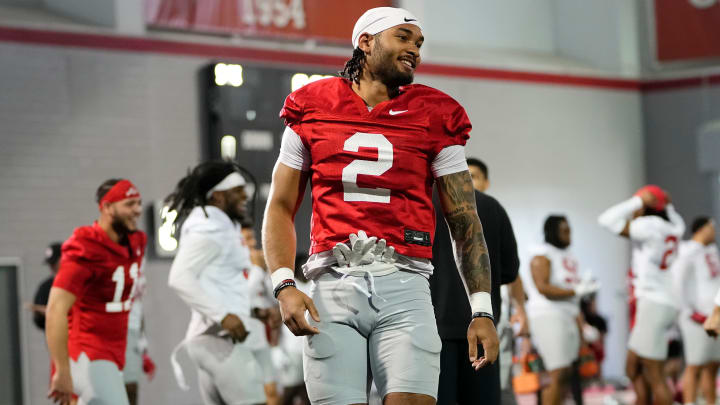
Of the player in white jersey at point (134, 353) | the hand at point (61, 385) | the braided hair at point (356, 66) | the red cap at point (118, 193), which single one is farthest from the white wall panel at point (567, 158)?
the braided hair at point (356, 66)

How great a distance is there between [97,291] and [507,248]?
84.9 inches

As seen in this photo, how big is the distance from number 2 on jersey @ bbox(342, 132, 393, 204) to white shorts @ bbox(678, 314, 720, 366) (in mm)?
7408

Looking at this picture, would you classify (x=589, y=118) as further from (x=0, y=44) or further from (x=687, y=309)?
(x=0, y=44)

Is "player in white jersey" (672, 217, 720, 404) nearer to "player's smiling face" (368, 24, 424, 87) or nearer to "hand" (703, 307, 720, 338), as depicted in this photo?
"hand" (703, 307, 720, 338)

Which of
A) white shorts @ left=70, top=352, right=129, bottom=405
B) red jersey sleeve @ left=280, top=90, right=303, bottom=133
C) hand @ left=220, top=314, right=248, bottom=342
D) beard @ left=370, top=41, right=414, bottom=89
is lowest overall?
white shorts @ left=70, top=352, right=129, bottom=405

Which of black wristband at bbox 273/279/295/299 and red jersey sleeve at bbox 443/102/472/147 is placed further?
red jersey sleeve at bbox 443/102/472/147

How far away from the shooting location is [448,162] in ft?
11.7

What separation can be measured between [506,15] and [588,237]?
365 centimetres

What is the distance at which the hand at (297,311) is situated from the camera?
3.29m

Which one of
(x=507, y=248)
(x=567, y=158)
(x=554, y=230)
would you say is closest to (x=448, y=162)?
(x=507, y=248)

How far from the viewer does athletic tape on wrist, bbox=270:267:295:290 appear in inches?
134

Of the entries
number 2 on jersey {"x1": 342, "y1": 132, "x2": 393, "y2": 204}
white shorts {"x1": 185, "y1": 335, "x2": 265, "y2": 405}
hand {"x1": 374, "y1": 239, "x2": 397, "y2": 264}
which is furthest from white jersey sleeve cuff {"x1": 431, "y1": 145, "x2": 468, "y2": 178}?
white shorts {"x1": 185, "y1": 335, "x2": 265, "y2": 405}

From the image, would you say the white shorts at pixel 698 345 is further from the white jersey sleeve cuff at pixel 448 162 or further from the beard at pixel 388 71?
the beard at pixel 388 71

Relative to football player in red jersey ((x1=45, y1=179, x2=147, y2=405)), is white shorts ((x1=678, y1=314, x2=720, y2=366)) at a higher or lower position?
lower
